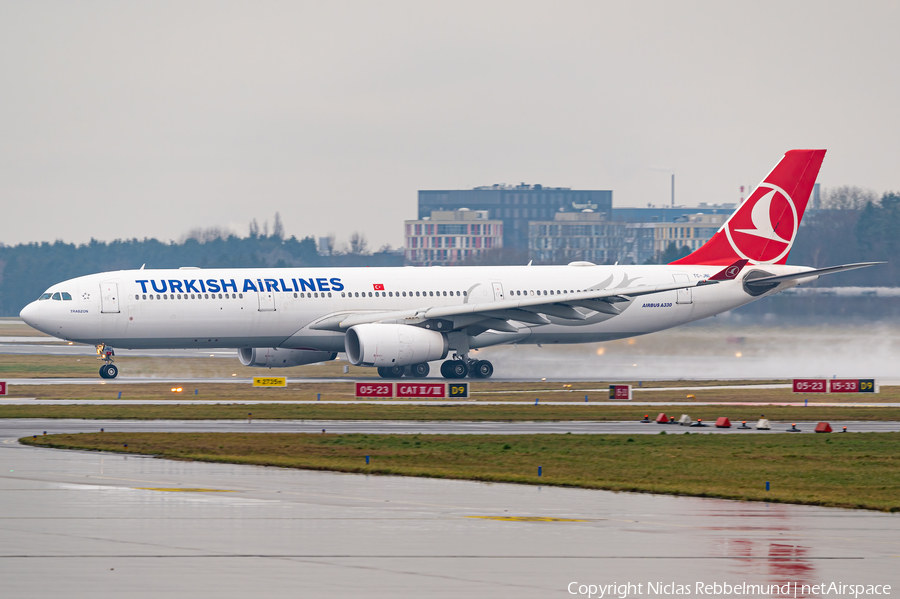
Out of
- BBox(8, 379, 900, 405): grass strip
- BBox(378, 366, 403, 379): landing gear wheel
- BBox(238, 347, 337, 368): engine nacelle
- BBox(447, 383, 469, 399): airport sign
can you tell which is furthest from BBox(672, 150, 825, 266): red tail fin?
BBox(238, 347, 337, 368): engine nacelle

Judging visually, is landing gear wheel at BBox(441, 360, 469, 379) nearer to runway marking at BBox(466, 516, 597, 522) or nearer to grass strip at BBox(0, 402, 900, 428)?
grass strip at BBox(0, 402, 900, 428)

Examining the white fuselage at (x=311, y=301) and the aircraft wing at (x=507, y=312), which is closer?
the white fuselage at (x=311, y=301)

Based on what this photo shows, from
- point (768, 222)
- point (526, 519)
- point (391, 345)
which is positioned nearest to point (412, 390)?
point (391, 345)

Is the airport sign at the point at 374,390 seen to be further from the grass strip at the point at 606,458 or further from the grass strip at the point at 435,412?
the grass strip at the point at 606,458

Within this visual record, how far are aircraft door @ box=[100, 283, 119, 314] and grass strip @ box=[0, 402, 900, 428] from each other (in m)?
9.32

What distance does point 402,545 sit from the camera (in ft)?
47.4

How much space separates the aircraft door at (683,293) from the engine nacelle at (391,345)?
11807 mm

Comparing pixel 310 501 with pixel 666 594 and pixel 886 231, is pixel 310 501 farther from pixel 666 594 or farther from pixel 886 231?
pixel 886 231

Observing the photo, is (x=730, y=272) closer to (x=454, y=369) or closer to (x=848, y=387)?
(x=848, y=387)

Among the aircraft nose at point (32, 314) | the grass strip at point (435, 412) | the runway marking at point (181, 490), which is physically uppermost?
the aircraft nose at point (32, 314)

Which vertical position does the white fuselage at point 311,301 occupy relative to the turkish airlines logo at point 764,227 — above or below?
below

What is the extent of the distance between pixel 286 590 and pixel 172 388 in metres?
35.1

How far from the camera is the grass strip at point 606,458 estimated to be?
68.5 ft

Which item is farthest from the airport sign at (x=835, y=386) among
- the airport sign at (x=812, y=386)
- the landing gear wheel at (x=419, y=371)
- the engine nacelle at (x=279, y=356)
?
the engine nacelle at (x=279, y=356)
